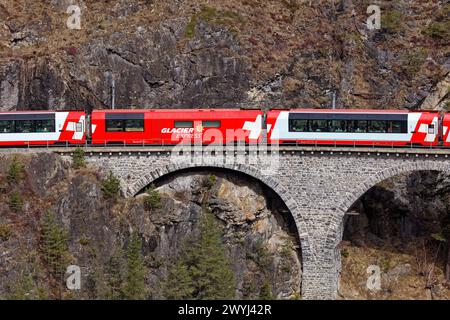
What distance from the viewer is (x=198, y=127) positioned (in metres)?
67.0

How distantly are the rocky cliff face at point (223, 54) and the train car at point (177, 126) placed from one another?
10793mm

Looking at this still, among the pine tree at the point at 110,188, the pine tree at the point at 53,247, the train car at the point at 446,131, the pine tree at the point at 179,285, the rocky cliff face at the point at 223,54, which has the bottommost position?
the pine tree at the point at 179,285

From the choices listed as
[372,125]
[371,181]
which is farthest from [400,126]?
[371,181]

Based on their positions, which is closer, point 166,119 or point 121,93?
point 166,119

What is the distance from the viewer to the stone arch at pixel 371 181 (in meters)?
64.1

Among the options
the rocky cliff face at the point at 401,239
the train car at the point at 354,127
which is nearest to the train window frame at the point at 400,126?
the train car at the point at 354,127

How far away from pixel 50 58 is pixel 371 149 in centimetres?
3159

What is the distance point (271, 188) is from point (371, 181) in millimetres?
8054

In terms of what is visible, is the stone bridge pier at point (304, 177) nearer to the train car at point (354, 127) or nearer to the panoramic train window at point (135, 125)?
the train car at point (354, 127)

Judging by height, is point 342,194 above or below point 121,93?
below

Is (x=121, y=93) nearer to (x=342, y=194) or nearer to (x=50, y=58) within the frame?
(x=50, y=58)

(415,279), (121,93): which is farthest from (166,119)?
(415,279)

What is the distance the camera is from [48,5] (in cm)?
8519

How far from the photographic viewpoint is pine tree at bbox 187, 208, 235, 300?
188ft
